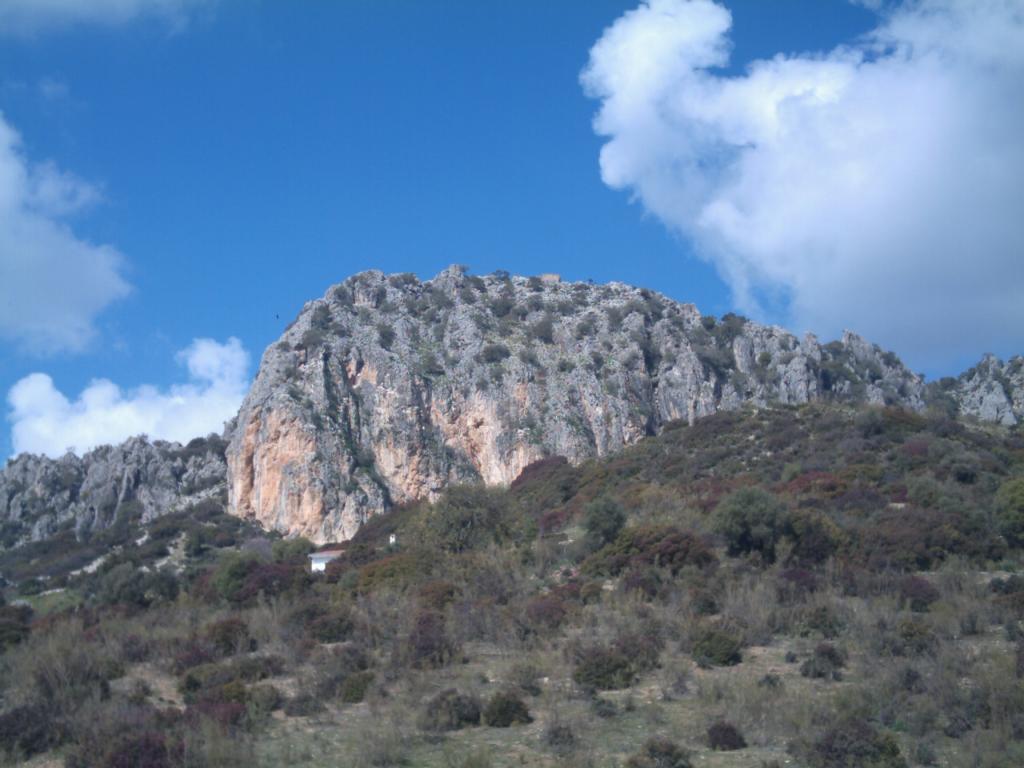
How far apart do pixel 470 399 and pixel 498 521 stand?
30.4 m

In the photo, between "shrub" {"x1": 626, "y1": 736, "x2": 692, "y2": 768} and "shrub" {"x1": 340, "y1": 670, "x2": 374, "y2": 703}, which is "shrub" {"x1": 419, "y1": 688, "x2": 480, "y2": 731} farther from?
"shrub" {"x1": 626, "y1": 736, "x2": 692, "y2": 768}

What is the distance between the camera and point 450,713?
17109 millimetres

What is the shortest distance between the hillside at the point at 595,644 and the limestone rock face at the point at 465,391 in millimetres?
22417

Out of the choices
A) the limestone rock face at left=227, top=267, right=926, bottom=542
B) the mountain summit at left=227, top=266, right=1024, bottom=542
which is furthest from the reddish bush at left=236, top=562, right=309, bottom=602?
the limestone rock face at left=227, top=267, right=926, bottom=542

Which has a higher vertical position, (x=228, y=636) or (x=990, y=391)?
(x=990, y=391)

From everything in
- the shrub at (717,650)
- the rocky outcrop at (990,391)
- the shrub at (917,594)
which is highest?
the rocky outcrop at (990,391)

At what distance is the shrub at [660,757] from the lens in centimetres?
1416

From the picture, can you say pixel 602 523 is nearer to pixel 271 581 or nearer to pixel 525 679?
pixel 271 581

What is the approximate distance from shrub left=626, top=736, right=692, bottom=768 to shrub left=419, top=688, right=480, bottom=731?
362 cm

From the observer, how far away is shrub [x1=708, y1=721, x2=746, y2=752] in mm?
15203

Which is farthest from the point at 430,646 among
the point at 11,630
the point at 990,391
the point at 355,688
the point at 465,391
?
the point at 990,391

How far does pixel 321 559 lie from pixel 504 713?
1134 inches

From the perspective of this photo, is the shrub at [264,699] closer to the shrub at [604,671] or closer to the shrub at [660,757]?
the shrub at [604,671]

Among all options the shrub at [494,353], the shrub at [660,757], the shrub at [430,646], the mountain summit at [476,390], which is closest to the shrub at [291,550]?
the mountain summit at [476,390]
